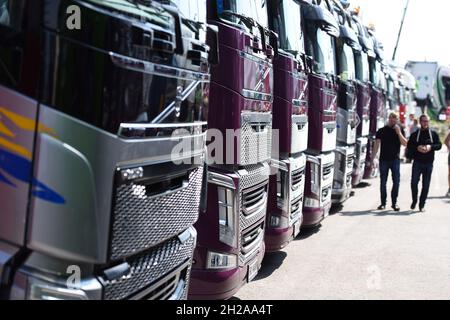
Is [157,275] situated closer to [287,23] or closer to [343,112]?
[287,23]

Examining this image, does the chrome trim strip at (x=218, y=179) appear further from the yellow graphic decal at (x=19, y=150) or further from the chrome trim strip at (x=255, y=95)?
the yellow graphic decal at (x=19, y=150)

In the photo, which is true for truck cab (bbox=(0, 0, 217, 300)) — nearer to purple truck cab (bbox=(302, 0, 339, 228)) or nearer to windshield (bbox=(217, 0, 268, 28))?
windshield (bbox=(217, 0, 268, 28))

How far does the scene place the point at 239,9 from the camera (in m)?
4.52

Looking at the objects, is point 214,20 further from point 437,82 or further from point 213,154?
point 437,82

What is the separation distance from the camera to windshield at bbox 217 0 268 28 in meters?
4.38

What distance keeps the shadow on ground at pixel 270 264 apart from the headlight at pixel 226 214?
2093 mm

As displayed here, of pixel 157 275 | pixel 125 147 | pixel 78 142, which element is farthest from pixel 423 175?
pixel 78 142

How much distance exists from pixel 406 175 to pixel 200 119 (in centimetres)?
1650

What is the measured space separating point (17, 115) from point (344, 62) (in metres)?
8.51

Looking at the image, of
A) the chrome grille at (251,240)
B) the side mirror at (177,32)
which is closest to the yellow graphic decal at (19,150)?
the side mirror at (177,32)

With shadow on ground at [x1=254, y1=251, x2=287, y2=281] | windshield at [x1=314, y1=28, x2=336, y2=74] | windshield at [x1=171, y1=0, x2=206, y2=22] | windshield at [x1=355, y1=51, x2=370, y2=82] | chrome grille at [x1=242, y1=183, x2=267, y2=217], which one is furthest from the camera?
windshield at [x1=355, y1=51, x2=370, y2=82]

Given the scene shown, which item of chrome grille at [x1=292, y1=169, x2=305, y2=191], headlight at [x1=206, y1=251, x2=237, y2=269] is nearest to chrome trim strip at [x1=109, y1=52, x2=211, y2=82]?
headlight at [x1=206, y1=251, x2=237, y2=269]

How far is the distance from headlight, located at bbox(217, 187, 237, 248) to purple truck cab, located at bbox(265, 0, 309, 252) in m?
1.69

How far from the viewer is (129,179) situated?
264 centimetres
